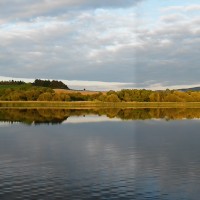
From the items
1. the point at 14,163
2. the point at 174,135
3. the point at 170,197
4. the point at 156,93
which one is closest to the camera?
the point at 170,197

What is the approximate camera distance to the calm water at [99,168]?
24.0 meters

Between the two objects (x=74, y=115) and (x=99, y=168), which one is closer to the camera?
(x=99, y=168)

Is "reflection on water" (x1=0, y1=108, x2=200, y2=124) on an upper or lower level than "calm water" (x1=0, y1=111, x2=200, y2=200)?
upper

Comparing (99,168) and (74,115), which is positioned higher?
(74,115)

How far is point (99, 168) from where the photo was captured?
101 feet

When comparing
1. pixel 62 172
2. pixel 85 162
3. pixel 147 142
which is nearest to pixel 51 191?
pixel 62 172

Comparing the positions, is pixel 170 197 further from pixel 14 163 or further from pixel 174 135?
pixel 174 135

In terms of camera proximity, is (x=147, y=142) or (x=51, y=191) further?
(x=147, y=142)

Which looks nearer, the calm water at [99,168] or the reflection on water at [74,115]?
the calm water at [99,168]

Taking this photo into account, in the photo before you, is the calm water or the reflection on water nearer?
the calm water

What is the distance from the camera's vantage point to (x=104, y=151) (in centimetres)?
3962

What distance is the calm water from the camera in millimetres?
24000

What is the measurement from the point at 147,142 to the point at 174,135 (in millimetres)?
8774

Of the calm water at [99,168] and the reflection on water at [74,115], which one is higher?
the reflection on water at [74,115]
